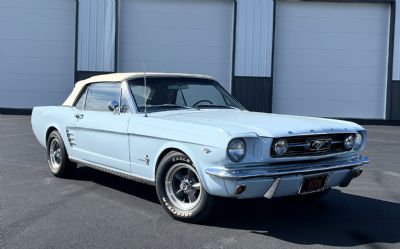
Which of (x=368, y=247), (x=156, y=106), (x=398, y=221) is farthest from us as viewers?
(x=156, y=106)

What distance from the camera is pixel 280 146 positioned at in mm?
4504

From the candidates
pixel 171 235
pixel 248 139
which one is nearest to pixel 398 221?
pixel 248 139

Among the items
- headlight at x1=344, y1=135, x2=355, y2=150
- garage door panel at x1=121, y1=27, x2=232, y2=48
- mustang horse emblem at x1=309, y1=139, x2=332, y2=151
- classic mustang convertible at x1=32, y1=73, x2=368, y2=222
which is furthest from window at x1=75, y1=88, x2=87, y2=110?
garage door panel at x1=121, y1=27, x2=232, y2=48

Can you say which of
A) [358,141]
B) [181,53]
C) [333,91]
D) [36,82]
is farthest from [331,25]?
[358,141]

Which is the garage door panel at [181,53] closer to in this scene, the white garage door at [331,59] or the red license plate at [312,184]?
the white garage door at [331,59]

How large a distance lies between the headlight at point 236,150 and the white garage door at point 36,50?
14.2 m

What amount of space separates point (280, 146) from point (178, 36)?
531 inches

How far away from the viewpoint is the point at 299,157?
465cm

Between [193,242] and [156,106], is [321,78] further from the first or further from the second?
[193,242]

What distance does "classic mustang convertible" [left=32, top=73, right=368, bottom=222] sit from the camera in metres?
4.40

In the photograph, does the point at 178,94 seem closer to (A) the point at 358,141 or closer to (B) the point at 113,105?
(B) the point at 113,105

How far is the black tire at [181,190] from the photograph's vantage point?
4.65 m

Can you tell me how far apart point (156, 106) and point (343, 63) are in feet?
43.1

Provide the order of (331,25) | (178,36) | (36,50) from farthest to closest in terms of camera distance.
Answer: (36,50) < (178,36) < (331,25)
